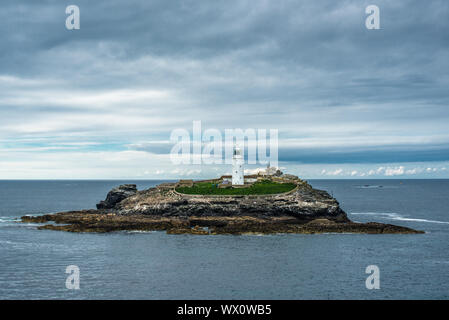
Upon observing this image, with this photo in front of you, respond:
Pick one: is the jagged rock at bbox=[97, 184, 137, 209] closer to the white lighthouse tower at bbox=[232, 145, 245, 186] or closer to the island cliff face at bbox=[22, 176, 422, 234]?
the island cliff face at bbox=[22, 176, 422, 234]

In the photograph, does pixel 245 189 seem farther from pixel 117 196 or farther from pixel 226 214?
pixel 117 196

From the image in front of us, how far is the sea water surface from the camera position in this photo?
3772 cm

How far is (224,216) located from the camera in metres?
81.9

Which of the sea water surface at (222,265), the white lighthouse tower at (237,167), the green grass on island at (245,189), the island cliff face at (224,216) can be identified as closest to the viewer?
the sea water surface at (222,265)

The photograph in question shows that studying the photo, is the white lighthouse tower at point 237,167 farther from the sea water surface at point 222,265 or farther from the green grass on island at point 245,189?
the sea water surface at point 222,265

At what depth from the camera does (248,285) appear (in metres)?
39.7

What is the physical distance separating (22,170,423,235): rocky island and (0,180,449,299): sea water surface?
429 cm

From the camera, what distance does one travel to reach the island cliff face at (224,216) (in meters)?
69.9

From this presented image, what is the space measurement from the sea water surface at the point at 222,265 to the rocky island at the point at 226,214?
14.1 feet

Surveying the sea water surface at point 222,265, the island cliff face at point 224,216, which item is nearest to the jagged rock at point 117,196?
the island cliff face at point 224,216

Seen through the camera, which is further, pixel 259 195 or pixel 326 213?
pixel 259 195
